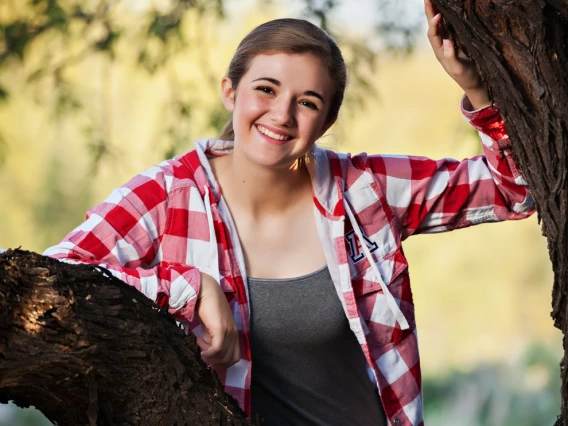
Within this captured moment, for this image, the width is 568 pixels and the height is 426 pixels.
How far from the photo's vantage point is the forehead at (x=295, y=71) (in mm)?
1846

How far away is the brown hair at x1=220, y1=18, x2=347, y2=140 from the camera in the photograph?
6.14 feet

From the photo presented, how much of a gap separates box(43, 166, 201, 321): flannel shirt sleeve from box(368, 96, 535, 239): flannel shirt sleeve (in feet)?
1.57

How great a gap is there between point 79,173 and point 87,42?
296cm

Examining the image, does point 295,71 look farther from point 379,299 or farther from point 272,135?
point 379,299

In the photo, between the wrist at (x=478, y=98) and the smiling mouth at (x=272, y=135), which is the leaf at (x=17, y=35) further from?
the wrist at (x=478, y=98)

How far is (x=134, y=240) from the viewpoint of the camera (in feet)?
5.76

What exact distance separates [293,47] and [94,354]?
88cm

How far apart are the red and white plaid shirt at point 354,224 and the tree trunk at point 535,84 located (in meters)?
0.37

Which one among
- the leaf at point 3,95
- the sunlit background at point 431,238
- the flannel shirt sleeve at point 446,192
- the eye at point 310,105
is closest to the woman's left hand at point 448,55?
the flannel shirt sleeve at point 446,192

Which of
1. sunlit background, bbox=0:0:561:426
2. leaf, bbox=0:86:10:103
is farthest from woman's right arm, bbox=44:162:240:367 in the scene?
sunlit background, bbox=0:0:561:426

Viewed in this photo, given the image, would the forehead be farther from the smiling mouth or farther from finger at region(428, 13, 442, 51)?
finger at region(428, 13, 442, 51)

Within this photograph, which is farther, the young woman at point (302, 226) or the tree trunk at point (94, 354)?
the young woman at point (302, 226)

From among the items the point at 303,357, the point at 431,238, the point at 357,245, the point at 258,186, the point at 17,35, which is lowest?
the point at 303,357

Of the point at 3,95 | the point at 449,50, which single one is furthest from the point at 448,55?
the point at 3,95
